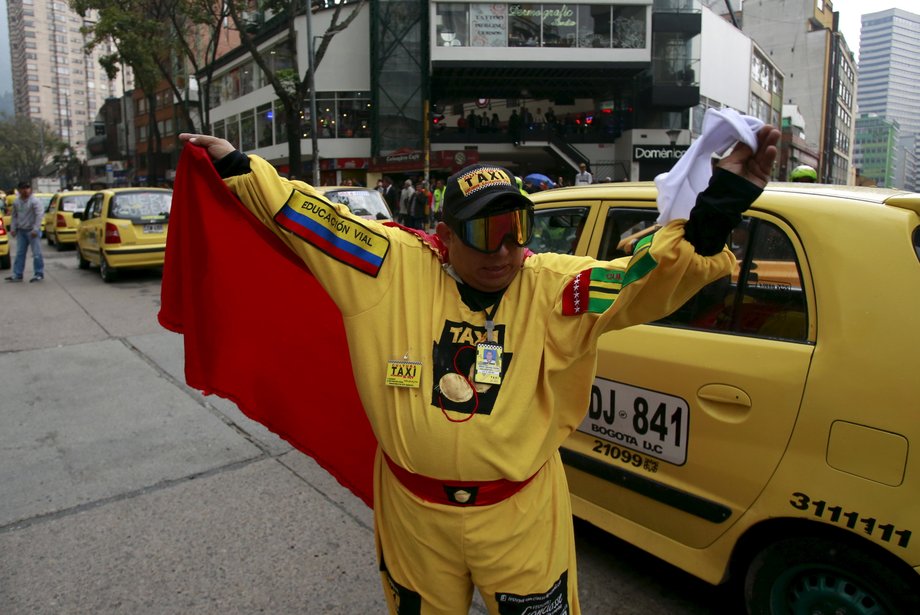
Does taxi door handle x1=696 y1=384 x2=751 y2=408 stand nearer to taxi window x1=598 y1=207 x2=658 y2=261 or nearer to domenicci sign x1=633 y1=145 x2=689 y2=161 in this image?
taxi window x1=598 y1=207 x2=658 y2=261

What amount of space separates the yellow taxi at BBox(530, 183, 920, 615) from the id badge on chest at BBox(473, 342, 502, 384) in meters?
0.51

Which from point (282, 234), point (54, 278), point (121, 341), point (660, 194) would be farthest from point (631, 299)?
point (54, 278)

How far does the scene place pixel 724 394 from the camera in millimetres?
2508

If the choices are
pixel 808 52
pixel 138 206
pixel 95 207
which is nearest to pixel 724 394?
pixel 138 206

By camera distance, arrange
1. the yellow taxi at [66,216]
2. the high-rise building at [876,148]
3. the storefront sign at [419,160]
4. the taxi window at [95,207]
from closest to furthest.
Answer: the taxi window at [95,207] < the yellow taxi at [66,216] < the storefront sign at [419,160] < the high-rise building at [876,148]

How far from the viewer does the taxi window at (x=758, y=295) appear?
2.47 metres

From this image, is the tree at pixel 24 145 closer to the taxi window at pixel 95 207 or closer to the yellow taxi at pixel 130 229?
the taxi window at pixel 95 207

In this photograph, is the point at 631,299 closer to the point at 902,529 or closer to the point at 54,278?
the point at 902,529

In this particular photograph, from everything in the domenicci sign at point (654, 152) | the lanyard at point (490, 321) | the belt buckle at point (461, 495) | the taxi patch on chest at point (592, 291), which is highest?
the domenicci sign at point (654, 152)

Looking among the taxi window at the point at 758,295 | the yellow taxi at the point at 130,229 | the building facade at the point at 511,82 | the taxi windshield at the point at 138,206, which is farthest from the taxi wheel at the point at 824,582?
the building facade at the point at 511,82

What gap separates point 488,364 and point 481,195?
405 millimetres

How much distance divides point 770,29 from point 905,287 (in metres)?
84.0

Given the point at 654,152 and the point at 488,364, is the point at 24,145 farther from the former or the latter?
the point at 488,364

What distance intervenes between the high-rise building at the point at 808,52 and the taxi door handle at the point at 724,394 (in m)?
77.6
